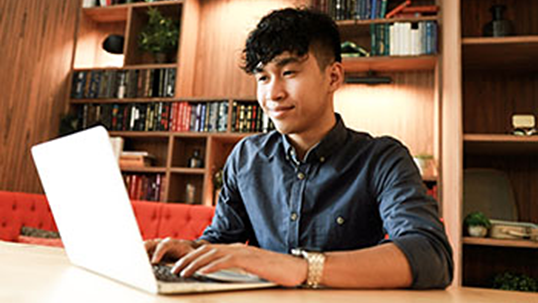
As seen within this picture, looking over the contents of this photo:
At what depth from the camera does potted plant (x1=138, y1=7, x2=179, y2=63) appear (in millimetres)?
3551

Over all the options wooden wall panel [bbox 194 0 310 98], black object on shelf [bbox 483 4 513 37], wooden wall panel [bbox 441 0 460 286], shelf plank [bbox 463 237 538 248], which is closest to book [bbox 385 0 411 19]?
wooden wall panel [bbox 441 0 460 286]

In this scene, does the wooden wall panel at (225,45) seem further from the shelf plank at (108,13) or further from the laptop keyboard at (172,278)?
the laptop keyboard at (172,278)

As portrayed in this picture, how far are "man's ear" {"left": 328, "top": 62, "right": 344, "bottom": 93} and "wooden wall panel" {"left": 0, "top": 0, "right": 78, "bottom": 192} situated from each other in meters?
2.82

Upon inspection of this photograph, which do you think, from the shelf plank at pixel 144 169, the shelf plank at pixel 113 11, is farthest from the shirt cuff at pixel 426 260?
the shelf plank at pixel 113 11

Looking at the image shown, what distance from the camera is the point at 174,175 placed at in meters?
3.38

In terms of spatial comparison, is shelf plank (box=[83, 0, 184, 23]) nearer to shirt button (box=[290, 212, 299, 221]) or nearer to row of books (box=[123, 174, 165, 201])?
row of books (box=[123, 174, 165, 201])

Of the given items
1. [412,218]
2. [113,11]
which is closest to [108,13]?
[113,11]

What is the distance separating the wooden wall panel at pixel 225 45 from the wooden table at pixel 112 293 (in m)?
2.95

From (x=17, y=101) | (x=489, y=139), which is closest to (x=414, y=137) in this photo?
(x=489, y=139)

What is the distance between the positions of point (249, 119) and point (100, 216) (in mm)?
2645

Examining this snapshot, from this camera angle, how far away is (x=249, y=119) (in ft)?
10.5

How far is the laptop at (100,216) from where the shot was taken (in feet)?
1.63

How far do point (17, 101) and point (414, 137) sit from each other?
2.96m

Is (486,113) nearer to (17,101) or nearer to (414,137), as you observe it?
(414,137)
